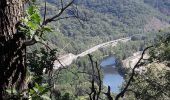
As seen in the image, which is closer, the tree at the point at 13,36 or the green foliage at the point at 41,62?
the tree at the point at 13,36

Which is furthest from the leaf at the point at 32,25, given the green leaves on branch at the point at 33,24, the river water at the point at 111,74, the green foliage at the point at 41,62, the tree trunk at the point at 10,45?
the river water at the point at 111,74

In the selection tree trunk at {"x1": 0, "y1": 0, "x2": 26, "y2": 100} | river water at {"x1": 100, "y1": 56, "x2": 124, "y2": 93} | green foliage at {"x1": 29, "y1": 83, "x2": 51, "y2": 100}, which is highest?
tree trunk at {"x1": 0, "y1": 0, "x2": 26, "y2": 100}

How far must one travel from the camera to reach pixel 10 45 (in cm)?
249

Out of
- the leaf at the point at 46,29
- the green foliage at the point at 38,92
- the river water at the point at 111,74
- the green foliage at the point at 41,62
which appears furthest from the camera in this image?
→ the river water at the point at 111,74

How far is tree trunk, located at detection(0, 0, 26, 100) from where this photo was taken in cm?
247

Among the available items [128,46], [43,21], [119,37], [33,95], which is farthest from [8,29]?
[119,37]

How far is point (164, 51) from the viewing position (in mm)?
13883

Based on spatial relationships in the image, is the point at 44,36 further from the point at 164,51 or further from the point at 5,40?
the point at 164,51

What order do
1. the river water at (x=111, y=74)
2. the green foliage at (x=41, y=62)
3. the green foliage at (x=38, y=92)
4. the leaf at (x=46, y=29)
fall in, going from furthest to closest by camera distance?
1. the river water at (x=111, y=74)
2. the green foliage at (x=41, y=62)
3. the leaf at (x=46, y=29)
4. the green foliage at (x=38, y=92)

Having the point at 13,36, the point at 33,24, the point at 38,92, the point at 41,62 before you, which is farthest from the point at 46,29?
the point at 41,62

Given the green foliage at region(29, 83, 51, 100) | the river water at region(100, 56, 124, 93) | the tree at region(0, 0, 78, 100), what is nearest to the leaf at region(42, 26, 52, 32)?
the tree at region(0, 0, 78, 100)

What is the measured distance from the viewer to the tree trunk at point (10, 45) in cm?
247

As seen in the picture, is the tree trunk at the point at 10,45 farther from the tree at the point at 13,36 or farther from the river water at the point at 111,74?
the river water at the point at 111,74

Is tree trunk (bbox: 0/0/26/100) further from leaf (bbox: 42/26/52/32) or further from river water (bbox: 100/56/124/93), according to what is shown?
river water (bbox: 100/56/124/93)
